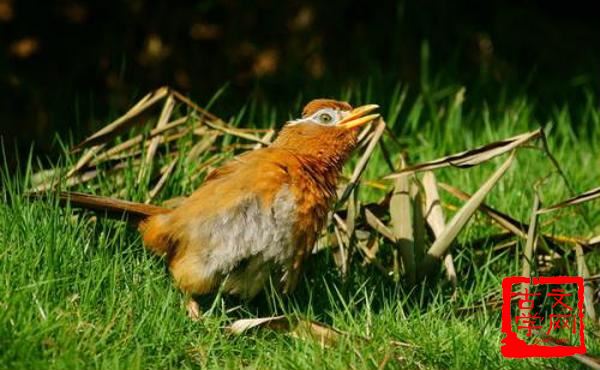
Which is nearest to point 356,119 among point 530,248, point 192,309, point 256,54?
point 530,248

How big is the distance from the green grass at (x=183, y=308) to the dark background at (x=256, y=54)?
6.29 ft

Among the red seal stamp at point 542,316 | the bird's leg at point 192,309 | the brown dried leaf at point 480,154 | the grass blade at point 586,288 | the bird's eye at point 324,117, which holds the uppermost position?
the bird's eye at point 324,117

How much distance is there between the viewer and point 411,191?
4.86m

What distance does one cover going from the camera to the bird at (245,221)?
13.7 ft

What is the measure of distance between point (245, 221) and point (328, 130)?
1.87ft

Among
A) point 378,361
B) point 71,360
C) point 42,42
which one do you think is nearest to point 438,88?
point 42,42

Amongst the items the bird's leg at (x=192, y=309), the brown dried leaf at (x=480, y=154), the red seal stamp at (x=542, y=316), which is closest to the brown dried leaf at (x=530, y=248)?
the red seal stamp at (x=542, y=316)

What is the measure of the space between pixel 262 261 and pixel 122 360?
0.76m

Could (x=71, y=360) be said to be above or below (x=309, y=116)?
below

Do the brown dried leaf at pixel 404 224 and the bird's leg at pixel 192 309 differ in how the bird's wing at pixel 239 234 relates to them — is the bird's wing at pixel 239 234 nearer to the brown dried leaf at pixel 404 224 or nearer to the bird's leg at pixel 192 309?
the bird's leg at pixel 192 309

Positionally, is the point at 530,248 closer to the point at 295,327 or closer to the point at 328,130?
the point at 328,130

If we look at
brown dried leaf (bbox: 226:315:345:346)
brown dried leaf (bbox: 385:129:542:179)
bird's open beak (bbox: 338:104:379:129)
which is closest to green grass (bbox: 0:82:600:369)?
brown dried leaf (bbox: 226:315:345:346)

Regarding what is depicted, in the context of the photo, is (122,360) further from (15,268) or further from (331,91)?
(331,91)

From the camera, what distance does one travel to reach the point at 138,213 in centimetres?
446
